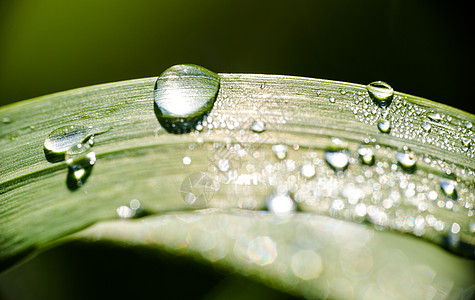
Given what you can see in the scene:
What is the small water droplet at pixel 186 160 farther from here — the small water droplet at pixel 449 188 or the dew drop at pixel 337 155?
the small water droplet at pixel 449 188

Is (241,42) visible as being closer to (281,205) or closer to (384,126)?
(384,126)

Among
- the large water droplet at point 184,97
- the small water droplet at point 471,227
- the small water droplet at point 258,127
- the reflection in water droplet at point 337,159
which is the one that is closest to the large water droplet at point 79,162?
the large water droplet at point 184,97

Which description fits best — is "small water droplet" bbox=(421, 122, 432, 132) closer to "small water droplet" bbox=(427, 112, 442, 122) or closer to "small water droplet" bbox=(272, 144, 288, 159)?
"small water droplet" bbox=(427, 112, 442, 122)

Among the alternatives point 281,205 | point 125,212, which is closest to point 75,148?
point 125,212

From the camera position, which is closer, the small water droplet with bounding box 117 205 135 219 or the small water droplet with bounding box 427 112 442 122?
the small water droplet with bounding box 117 205 135 219

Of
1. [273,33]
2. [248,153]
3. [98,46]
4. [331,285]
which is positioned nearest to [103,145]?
[248,153]

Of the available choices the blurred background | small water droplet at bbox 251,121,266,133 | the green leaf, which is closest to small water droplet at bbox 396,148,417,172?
the green leaf
